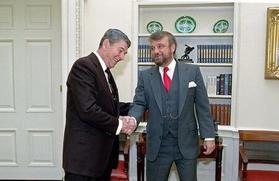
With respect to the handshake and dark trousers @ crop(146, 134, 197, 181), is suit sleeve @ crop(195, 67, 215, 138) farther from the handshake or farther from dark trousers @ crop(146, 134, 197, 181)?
the handshake

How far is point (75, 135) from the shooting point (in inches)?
82.1

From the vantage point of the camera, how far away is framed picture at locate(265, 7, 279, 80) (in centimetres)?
326

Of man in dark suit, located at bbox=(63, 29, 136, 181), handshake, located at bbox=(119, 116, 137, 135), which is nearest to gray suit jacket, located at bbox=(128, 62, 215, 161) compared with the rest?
handshake, located at bbox=(119, 116, 137, 135)

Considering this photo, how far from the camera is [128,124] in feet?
7.63

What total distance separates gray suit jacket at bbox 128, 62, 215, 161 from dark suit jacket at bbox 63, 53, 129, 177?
44cm

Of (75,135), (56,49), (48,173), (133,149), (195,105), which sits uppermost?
(56,49)

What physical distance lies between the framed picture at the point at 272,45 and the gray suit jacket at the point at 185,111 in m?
1.16

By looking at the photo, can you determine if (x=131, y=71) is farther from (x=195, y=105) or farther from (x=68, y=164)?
(x=68, y=164)

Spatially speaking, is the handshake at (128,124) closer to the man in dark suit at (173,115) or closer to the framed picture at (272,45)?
the man in dark suit at (173,115)

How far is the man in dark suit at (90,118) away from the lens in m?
2.03

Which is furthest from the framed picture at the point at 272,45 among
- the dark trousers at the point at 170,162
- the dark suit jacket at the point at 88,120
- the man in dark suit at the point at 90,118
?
the dark suit jacket at the point at 88,120

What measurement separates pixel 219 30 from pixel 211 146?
1.53 metres

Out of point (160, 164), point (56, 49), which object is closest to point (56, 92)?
point (56, 49)

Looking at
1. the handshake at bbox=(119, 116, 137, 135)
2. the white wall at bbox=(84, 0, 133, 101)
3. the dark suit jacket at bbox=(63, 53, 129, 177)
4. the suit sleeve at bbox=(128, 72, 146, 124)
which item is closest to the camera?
the dark suit jacket at bbox=(63, 53, 129, 177)
